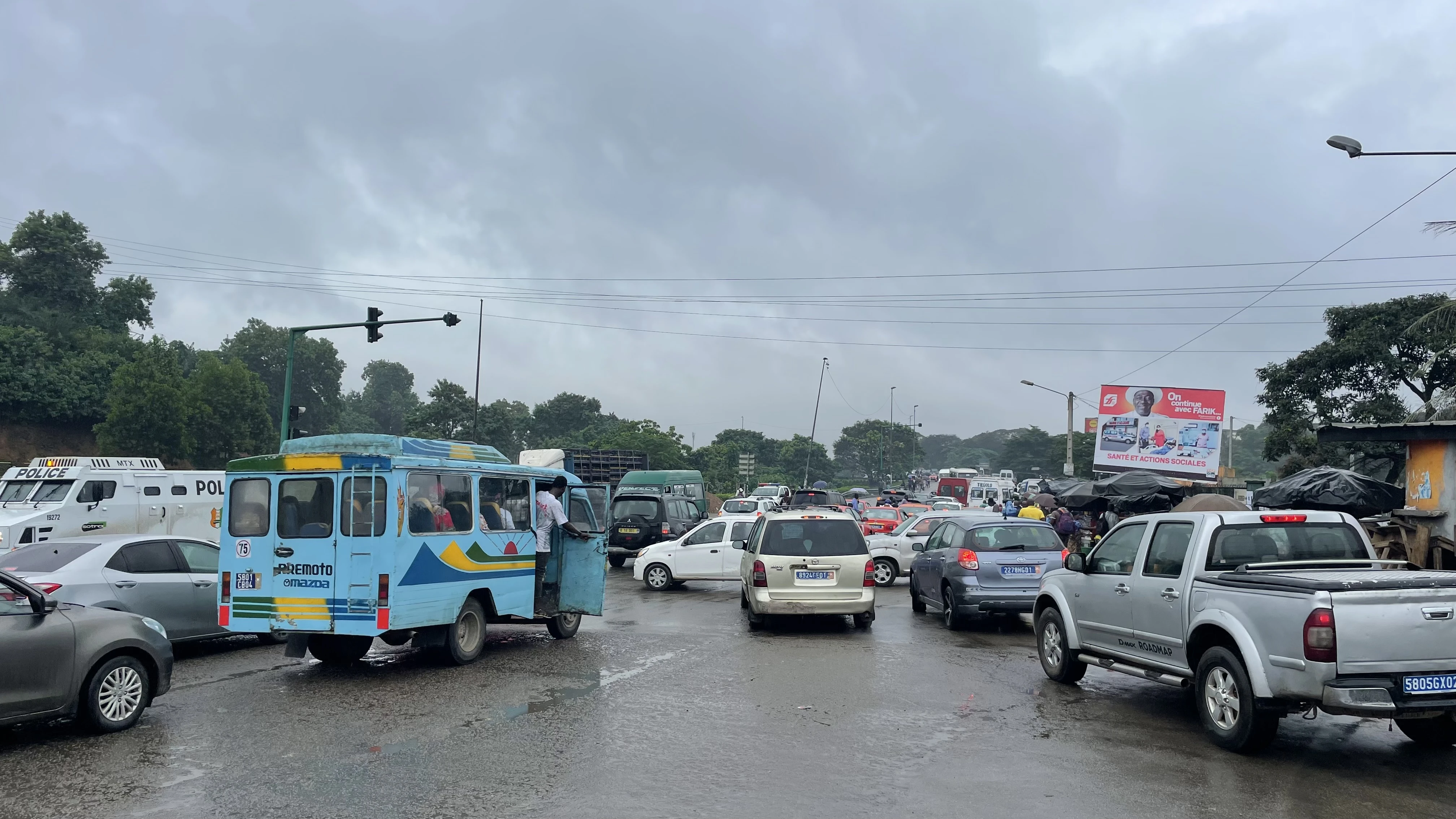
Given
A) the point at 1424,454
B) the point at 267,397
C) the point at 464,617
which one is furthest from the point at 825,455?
the point at 464,617

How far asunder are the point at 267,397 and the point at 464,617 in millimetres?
59043

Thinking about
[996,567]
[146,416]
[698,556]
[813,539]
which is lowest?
[698,556]

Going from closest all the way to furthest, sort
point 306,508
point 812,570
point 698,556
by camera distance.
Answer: point 306,508, point 812,570, point 698,556

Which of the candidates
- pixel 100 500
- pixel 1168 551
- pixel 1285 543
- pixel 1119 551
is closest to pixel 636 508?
pixel 100 500

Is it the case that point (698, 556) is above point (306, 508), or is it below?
below

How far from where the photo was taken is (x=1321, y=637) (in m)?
6.19

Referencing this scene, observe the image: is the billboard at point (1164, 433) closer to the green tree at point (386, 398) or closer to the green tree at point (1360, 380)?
the green tree at point (1360, 380)

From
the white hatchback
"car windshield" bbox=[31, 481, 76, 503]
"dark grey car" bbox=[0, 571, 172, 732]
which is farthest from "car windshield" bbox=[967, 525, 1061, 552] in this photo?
"car windshield" bbox=[31, 481, 76, 503]

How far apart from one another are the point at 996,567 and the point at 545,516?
6247mm

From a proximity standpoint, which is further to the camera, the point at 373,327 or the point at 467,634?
the point at 373,327

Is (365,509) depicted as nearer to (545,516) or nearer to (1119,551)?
(545,516)

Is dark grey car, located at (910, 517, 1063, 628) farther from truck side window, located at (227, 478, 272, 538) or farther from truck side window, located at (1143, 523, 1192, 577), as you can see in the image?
truck side window, located at (227, 478, 272, 538)

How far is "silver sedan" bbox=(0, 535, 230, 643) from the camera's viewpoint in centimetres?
1020

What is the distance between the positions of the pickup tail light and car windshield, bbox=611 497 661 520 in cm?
1923
